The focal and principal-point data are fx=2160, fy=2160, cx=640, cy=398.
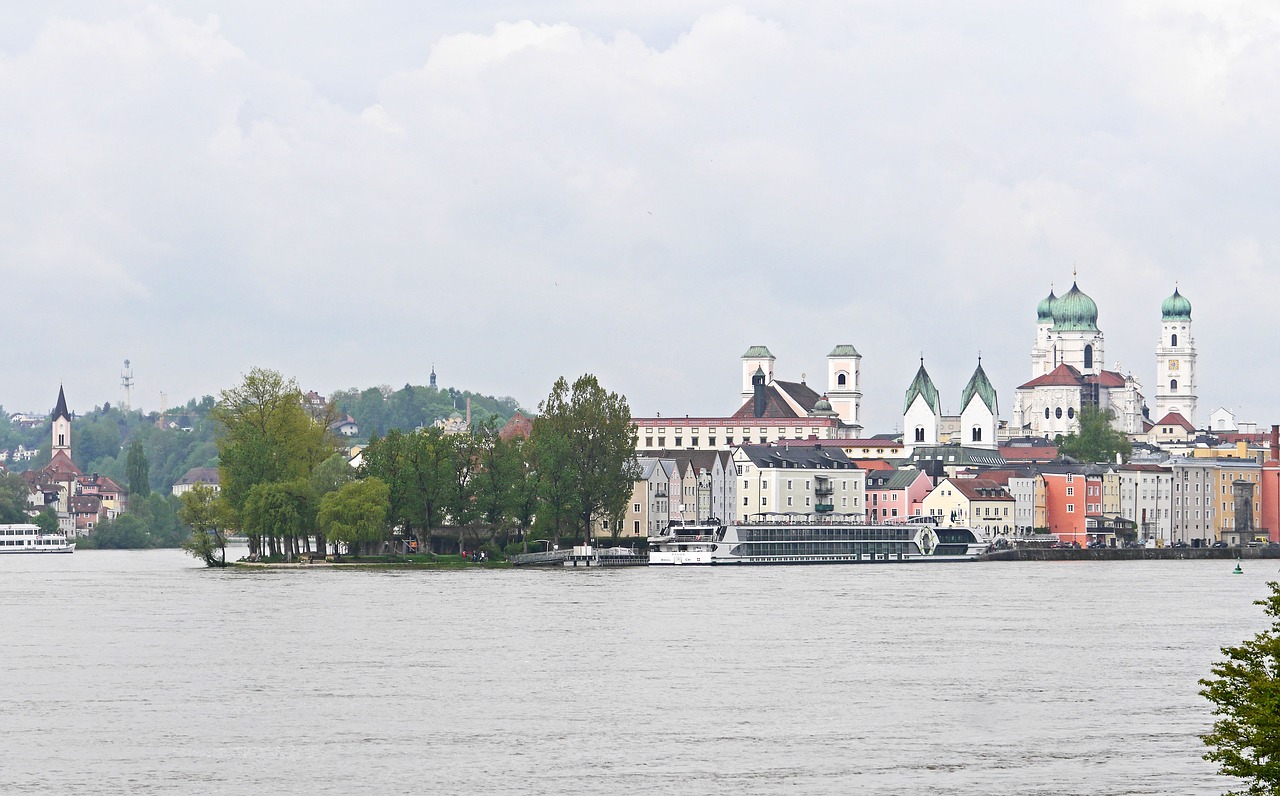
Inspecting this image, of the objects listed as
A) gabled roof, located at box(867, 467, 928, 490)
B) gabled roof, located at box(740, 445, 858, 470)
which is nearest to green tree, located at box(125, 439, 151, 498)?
gabled roof, located at box(740, 445, 858, 470)

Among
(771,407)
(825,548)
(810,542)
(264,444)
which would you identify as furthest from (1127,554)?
(264,444)

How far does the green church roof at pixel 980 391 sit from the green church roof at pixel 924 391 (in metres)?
2.45

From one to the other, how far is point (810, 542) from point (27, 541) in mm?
62476

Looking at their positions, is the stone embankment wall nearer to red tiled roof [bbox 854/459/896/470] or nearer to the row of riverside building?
the row of riverside building

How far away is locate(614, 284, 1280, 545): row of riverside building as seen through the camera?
134 m

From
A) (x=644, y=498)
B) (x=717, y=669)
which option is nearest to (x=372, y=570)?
(x=644, y=498)

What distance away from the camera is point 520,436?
10412 cm

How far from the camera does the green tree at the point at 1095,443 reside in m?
170

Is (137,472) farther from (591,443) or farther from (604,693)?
(604,693)

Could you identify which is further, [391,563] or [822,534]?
[822,534]

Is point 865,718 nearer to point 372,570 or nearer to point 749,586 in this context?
point 749,586

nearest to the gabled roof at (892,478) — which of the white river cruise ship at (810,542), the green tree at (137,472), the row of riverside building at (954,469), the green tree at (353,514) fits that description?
the row of riverside building at (954,469)

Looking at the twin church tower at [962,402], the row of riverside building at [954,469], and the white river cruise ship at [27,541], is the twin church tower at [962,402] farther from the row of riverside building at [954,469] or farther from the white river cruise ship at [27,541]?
the white river cruise ship at [27,541]

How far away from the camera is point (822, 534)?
379 ft
